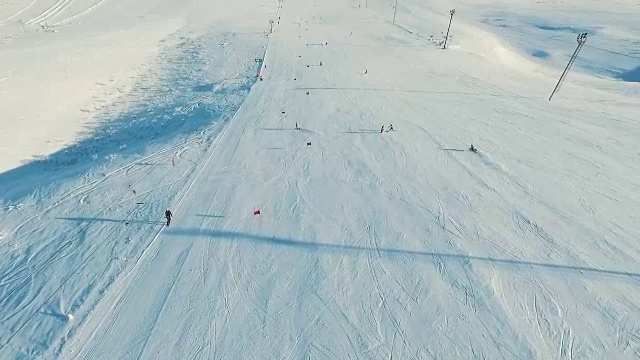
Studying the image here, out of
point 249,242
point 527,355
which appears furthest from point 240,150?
point 527,355

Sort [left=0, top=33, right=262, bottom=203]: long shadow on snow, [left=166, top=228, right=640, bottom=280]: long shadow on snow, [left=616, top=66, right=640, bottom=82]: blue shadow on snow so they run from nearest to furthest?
1. [left=166, top=228, right=640, bottom=280]: long shadow on snow
2. [left=0, top=33, right=262, bottom=203]: long shadow on snow
3. [left=616, top=66, right=640, bottom=82]: blue shadow on snow

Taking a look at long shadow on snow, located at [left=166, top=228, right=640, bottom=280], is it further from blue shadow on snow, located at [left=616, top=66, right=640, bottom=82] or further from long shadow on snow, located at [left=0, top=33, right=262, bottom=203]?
blue shadow on snow, located at [left=616, top=66, right=640, bottom=82]

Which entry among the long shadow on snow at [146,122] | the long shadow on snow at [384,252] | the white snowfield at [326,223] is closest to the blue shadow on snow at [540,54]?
the white snowfield at [326,223]

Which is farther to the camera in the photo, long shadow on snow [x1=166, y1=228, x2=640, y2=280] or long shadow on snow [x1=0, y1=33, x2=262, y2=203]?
long shadow on snow [x1=0, y1=33, x2=262, y2=203]

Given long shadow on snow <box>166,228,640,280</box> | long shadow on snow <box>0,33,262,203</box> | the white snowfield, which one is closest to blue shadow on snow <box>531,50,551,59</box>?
the white snowfield

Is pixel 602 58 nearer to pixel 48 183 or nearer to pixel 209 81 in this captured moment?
pixel 209 81

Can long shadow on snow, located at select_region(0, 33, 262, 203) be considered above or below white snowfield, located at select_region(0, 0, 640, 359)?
below

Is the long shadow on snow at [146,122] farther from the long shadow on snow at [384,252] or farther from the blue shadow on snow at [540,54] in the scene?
the blue shadow on snow at [540,54]
